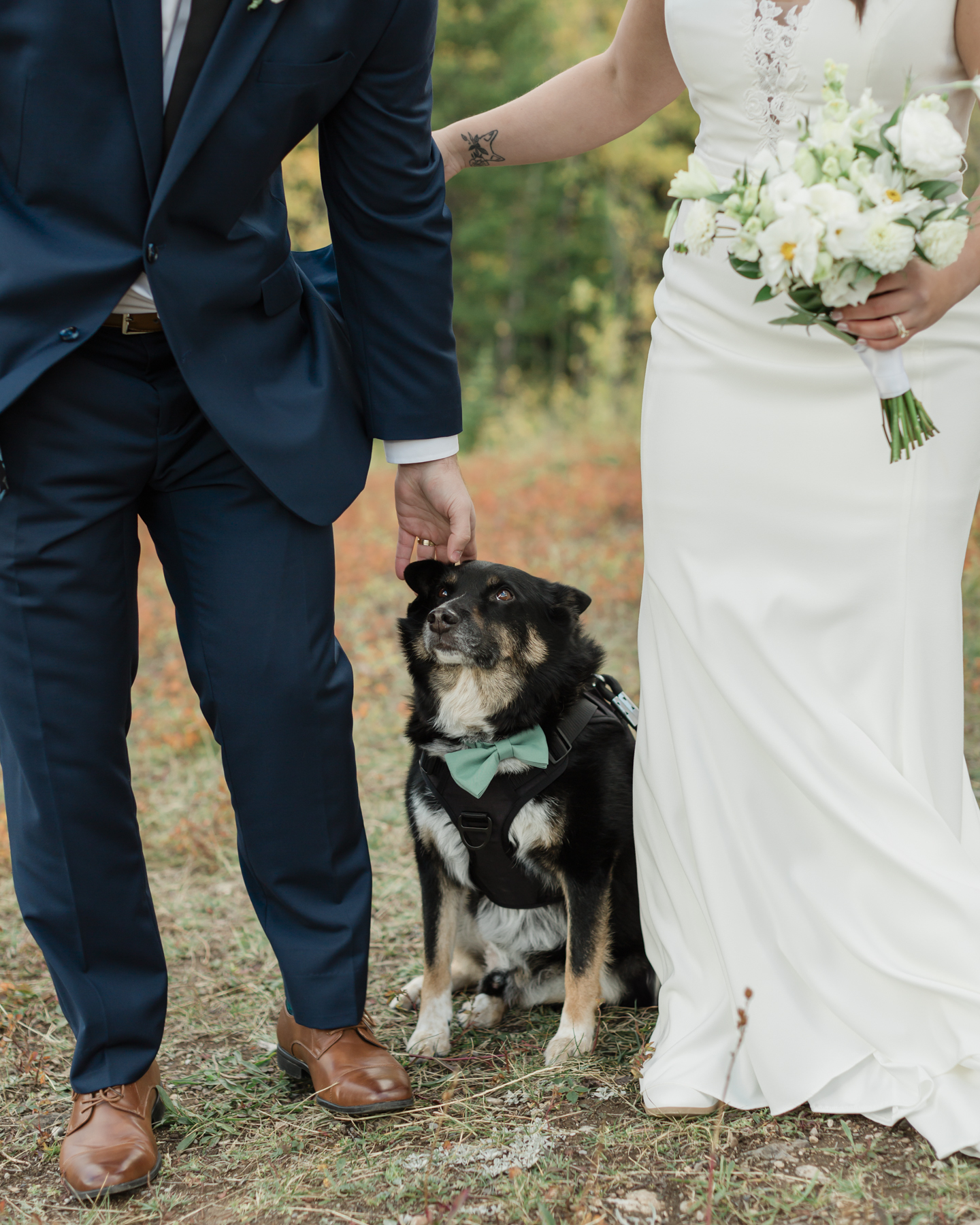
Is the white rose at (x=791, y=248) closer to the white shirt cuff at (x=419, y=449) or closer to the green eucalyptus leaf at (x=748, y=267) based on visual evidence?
the green eucalyptus leaf at (x=748, y=267)

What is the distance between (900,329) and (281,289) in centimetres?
123

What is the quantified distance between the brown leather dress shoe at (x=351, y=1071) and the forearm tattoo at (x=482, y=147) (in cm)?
228

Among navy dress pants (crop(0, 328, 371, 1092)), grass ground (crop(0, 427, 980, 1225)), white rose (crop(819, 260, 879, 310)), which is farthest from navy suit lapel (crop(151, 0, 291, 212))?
grass ground (crop(0, 427, 980, 1225))

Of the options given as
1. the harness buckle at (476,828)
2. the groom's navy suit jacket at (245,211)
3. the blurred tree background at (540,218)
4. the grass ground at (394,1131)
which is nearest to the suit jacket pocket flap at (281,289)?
the groom's navy suit jacket at (245,211)

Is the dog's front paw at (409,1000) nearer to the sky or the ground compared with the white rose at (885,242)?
nearer to the ground

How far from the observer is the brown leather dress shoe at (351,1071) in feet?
8.13

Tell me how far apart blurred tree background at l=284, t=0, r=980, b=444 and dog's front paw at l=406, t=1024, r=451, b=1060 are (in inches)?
495

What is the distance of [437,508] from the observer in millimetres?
2676

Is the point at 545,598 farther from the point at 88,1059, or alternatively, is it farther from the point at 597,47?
the point at 597,47

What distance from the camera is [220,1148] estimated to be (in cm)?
244

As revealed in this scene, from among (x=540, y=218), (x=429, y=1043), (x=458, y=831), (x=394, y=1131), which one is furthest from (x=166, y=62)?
(x=540, y=218)

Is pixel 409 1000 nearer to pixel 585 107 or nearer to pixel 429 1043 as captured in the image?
pixel 429 1043

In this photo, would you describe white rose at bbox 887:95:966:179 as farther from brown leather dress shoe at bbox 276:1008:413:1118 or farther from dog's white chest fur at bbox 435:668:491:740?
brown leather dress shoe at bbox 276:1008:413:1118

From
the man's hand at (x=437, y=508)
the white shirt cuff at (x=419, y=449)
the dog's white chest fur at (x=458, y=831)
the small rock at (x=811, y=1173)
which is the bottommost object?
the small rock at (x=811, y=1173)
